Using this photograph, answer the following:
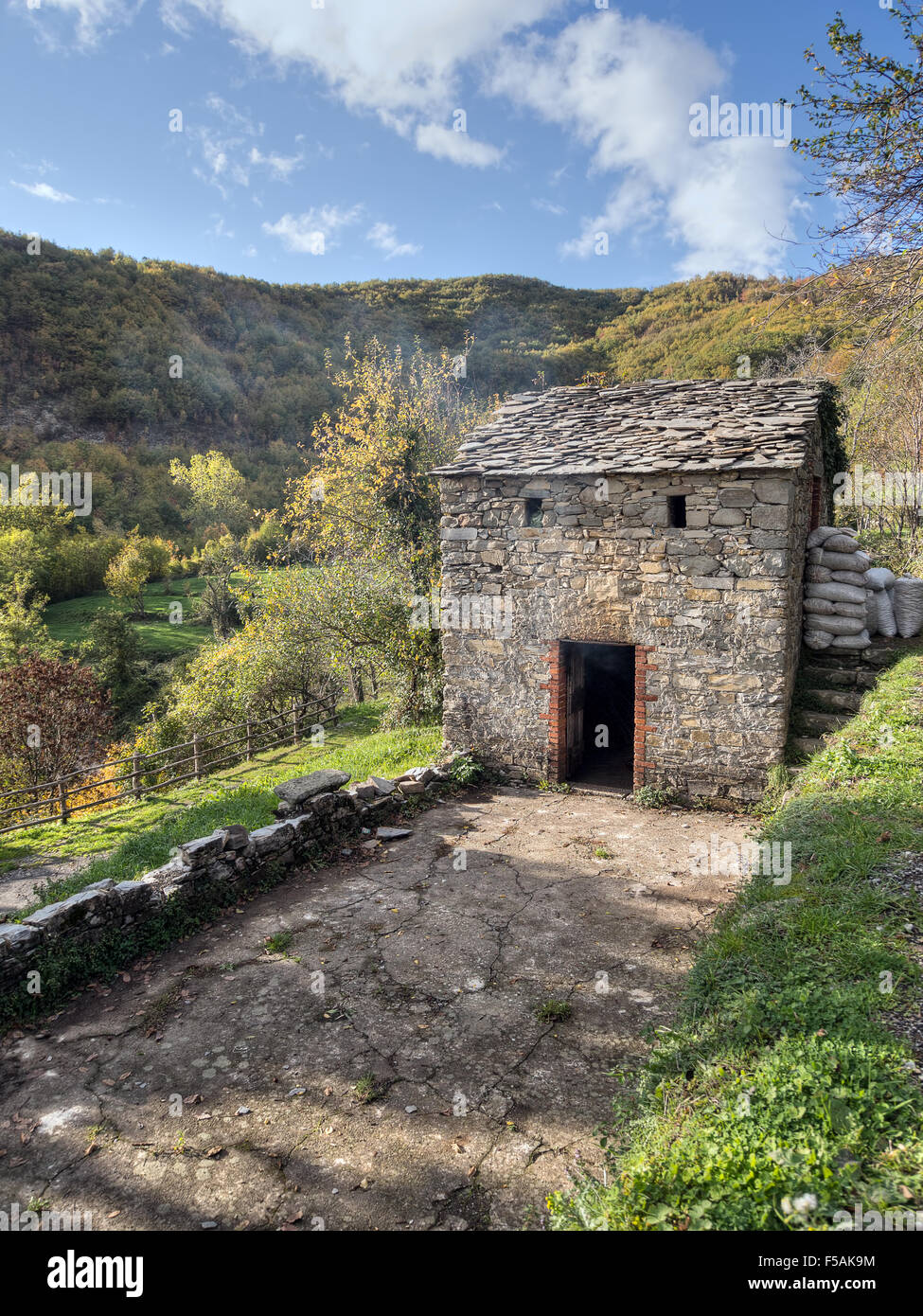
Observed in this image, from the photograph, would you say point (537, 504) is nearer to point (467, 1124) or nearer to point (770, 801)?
point (770, 801)

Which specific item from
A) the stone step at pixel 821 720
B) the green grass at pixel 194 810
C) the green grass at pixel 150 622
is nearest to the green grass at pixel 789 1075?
the stone step at pixel 821 720

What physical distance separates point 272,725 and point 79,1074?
39.4 feet

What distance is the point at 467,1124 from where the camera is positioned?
3.83 metres

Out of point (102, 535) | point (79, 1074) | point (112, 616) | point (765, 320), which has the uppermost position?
point (102, 535)

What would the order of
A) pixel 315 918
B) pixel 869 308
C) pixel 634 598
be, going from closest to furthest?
1. pixel 869 308
2. pixel 315 918
3. pixel 634 598

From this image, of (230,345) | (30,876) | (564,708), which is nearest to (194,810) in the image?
(30,876)

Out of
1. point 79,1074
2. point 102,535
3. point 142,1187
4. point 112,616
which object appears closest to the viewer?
point 142,1187

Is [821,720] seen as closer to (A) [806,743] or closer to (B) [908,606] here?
(A) [806,743]

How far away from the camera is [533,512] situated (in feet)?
31.0

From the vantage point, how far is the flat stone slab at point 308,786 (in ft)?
25.7

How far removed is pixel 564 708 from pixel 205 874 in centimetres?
514

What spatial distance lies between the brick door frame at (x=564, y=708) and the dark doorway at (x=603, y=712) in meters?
0.71

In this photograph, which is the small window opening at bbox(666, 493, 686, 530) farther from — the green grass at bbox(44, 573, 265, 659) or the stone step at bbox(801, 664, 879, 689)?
the green grass at bbox(44, 573, 265, 659)
